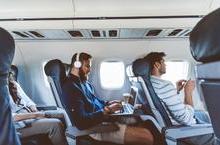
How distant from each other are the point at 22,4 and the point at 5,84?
8.50 feet

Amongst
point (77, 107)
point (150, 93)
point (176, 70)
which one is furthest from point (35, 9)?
point (176, 70)

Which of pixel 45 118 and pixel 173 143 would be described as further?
pixel 45 118

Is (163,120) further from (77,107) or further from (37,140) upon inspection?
(37,140)

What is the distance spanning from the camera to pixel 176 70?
611 centimetres

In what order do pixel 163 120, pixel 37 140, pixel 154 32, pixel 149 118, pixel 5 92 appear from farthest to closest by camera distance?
pixel 154 32 → pixel 149 118 → pixel 37 140 → pixel 163 120 → pixel 5 92

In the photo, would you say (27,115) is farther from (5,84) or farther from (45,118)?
(5,84)

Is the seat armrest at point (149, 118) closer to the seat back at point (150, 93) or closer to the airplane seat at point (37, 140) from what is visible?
the seat back at point (150, 93)

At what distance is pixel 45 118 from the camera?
464 cm

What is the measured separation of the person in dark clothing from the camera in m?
1.56

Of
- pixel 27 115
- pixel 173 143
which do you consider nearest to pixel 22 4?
pixel 27 115

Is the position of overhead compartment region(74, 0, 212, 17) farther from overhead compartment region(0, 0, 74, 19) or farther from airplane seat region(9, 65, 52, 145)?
airplane seat region(9, 65, 52, 145)

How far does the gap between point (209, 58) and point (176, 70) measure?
4.69m

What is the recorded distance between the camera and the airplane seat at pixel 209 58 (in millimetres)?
1369

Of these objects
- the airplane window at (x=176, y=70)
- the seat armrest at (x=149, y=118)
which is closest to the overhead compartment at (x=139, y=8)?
the seat armrest at (x=149, y=118)
